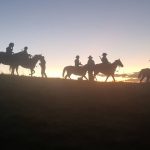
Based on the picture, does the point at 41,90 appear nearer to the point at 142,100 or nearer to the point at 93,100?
the point at 93,100

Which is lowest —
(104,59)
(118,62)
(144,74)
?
(144,74)

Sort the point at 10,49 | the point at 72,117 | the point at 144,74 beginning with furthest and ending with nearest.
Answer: the point at 144,74 → the point at 10,49 → the point at 72,117

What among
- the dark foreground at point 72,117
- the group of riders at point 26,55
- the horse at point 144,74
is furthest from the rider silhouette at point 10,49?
the horse at point 144,74

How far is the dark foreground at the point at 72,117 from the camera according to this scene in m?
17.9

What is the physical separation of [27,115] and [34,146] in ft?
14.5

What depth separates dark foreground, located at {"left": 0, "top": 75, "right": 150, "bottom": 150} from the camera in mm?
17906

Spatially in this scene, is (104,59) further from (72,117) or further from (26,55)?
(72,117)

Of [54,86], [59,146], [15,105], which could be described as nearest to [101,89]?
[54,86]

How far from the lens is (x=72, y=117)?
2147 cm

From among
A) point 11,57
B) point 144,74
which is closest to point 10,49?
point 11,57

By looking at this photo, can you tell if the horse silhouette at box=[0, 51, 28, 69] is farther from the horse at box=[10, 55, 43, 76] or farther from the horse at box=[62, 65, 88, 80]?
the horse at box=[62, 65, 88, 80]

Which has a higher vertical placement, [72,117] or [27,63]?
[27,63]

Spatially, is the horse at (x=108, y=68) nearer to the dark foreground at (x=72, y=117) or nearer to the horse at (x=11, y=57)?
the horse at (x=11, y=57)

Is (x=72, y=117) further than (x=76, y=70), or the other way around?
(x=76, y=70)
